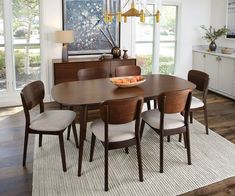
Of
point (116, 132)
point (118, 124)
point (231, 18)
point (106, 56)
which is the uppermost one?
point (231, 18)

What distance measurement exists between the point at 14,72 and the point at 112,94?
2.76m

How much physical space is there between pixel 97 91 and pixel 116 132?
610mm

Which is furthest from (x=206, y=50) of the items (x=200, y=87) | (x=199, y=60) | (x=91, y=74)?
(x=91, y=74)

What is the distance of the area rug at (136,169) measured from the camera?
8.51 ft

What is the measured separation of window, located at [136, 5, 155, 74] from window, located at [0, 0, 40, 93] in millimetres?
2051

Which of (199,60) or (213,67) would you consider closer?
(213,67)

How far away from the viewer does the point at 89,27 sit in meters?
5.23

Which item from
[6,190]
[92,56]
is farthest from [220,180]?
[92,56]

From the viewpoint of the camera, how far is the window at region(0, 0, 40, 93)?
483cm

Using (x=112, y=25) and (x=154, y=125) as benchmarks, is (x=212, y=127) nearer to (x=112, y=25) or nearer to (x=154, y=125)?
(x=154, y=125)

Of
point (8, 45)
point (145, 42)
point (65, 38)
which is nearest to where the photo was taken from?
point (65, 38)

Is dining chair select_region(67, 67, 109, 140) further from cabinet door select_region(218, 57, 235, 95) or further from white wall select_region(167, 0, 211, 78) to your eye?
white wall select_region(167, 0, 211, 78)

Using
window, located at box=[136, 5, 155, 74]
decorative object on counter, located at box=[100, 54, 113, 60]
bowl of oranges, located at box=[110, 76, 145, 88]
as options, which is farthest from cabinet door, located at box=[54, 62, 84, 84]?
bowl of oranges, located at box=[110, 76, 145, 88]

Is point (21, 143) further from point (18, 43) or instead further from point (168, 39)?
point (168, 39)
